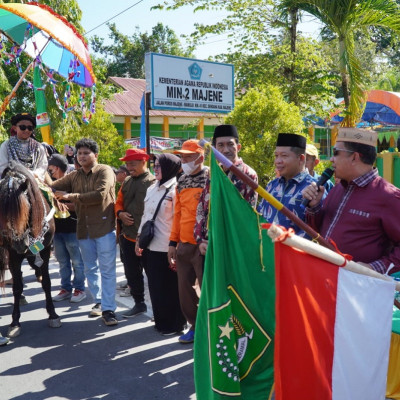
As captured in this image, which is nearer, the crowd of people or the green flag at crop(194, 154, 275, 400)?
the green flag at crop(194, 154, 275, 400)

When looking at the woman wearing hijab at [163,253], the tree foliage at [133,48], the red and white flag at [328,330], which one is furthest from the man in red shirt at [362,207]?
the tree foliage at [133,48]

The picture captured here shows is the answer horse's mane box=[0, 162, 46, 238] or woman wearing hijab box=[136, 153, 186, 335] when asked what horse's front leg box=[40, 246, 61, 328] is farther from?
woman wearing hijab box=[136, 153, 186, 335]

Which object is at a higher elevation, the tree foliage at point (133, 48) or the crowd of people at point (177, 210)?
the tree foliage at point (133, 48)

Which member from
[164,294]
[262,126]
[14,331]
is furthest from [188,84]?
[14,331]

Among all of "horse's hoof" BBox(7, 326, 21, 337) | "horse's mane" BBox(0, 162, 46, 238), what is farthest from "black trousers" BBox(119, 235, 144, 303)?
"horse's hoof" BBox(7, 326, 21, 337)

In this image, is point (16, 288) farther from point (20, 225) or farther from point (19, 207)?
point (19, 207)

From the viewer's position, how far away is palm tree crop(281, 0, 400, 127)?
→ 8.77 metres

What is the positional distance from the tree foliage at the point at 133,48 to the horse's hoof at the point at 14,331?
43675 millimetres

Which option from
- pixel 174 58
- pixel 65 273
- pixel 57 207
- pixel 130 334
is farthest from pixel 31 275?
pixel 174 58

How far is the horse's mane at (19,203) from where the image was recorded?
5293mm

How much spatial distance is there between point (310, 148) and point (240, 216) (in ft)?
12.0

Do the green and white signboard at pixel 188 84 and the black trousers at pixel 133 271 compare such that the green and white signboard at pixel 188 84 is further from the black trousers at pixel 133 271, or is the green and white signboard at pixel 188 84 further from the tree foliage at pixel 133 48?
the tree foliage at pixel 133 48

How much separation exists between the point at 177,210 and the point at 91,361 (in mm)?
1695

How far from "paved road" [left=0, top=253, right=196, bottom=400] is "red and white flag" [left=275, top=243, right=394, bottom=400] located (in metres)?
1.94
